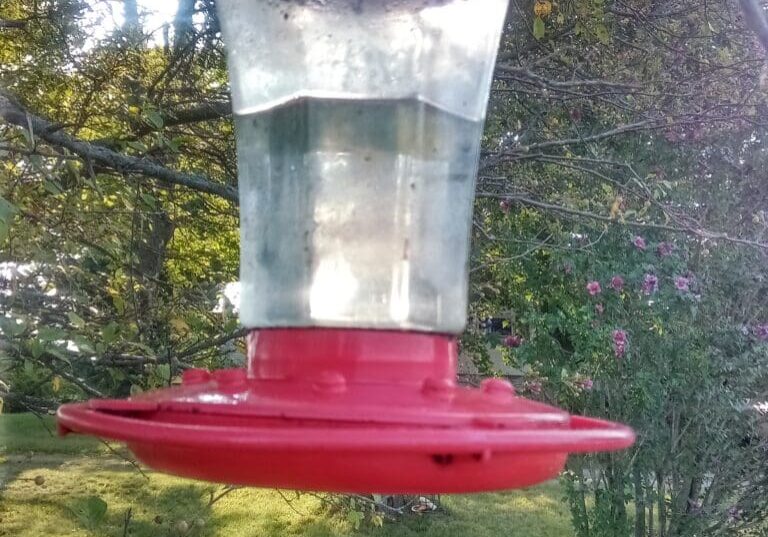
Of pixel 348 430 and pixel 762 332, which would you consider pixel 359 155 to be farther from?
pixel 762 332

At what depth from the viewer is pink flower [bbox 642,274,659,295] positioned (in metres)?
3.57

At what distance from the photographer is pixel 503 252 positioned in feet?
12.2

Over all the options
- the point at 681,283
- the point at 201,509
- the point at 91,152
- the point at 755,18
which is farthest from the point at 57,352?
the point at 201,509

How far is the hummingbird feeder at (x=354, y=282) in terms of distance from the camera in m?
0.74

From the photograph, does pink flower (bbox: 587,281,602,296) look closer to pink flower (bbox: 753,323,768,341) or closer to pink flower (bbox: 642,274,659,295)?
pink flower (bbox: 642,274,659,295)

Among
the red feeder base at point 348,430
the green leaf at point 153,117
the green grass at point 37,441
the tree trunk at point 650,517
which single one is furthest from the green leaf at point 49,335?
the green grass at point 37,441

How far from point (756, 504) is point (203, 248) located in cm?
277

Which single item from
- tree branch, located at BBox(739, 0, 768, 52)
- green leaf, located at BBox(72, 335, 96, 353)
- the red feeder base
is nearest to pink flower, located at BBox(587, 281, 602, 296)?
green leaf, located at BBox(72, 335, 96, 353)

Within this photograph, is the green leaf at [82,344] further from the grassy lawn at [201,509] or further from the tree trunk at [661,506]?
the grassy lawn at [201,509]

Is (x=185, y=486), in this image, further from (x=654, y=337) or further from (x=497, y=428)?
(x=497, y=428)

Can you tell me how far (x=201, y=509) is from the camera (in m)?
5.14

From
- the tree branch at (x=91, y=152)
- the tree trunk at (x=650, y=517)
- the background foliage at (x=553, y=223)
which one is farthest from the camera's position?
the tree trunk at (x=650, y=517)

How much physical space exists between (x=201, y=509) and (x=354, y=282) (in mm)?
4369

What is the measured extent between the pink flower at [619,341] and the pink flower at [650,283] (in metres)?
0.20
